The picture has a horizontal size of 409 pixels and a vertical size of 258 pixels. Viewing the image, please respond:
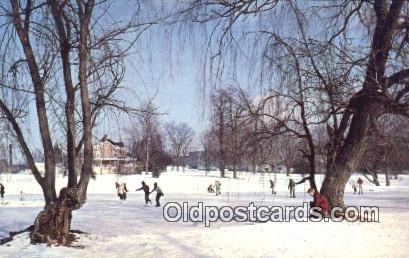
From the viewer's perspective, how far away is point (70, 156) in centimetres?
989

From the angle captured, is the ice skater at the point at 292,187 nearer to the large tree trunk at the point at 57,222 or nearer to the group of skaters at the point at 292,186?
the group of skaters at the point at 292,186

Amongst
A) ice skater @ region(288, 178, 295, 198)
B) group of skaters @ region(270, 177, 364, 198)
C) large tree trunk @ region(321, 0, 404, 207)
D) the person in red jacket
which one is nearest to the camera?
large tree trunk @ region(321, 0, 404, 207)

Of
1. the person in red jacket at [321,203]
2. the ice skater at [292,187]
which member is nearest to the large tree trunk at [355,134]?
the person in red jacket at [321,203]

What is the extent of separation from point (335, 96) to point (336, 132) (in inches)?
155

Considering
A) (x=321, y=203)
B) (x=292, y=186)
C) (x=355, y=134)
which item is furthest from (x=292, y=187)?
(x=321, y=203)

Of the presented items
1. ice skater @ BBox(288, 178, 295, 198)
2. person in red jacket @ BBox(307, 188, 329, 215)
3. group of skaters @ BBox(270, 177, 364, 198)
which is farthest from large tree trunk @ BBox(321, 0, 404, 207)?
ice skater @ BBox(288, 178, 295, 198)

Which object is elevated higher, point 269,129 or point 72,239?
point 269,129

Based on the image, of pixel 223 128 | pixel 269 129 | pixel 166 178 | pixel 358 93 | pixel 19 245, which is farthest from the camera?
pixel 166 178

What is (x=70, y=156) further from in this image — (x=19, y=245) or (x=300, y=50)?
(x=300, y=50)

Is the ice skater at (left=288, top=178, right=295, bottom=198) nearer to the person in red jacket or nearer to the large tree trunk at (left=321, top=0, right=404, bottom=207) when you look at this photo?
the large tree trunk at (left=321, top=0, right=404, bottom=207)

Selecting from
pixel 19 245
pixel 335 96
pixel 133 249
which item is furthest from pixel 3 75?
pixel 335 96

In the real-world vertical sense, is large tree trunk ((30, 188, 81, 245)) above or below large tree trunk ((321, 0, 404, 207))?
below

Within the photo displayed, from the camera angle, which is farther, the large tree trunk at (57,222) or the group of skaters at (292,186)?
the group of skaters at (292,186)


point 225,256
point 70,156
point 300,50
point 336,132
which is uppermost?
point 300,50
